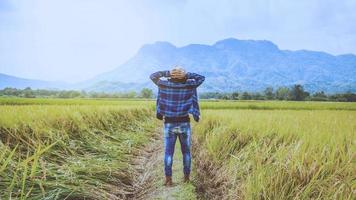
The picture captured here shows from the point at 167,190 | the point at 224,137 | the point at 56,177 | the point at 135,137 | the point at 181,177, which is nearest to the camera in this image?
the point at 56,177

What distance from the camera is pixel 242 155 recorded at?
5.62m

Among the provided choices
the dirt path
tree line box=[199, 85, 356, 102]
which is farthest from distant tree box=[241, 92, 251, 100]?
the dirt path

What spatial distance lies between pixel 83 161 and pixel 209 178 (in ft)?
6.58

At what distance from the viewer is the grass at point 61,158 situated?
4129 mm

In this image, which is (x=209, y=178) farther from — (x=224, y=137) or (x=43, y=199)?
(x=43, y=199)

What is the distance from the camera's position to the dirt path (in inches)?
207

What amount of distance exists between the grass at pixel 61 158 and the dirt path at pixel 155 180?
23 centimetres

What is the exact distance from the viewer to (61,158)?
572 cm

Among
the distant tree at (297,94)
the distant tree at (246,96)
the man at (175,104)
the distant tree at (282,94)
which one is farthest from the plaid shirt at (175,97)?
the distant tree at (282,94)

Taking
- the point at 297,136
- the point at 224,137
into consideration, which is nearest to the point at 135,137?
the point at 224,137

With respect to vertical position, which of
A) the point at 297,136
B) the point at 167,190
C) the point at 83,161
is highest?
the point at 297,136

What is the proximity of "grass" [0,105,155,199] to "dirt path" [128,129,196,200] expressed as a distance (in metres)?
0.23

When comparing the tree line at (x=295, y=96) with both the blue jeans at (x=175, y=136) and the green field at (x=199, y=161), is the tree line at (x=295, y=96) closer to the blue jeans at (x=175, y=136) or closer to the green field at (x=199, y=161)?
the green field at (x=199, y=161)

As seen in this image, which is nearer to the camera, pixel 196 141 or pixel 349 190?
pixel 349 190
